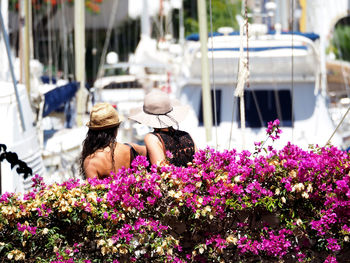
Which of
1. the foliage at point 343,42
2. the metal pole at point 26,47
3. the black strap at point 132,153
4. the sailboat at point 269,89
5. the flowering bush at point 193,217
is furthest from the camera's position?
the foliage at point 343,42

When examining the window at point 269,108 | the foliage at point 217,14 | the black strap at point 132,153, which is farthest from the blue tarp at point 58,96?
the foliage at point 217,14

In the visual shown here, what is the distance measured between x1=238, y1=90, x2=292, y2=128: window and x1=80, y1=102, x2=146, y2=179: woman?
457cm

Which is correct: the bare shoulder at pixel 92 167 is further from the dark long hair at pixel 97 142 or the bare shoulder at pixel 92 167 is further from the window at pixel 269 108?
the window at pixel 269 108

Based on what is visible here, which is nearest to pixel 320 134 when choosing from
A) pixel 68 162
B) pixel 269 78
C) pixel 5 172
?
pixel 269 78

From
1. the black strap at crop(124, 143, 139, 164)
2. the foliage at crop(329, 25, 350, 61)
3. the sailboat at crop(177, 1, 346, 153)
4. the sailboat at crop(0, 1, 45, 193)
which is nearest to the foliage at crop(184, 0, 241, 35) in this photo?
the foliage at crop(329, 25, 350, 61)

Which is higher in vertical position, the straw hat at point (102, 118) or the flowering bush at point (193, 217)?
the straw hat at point (102, 118)

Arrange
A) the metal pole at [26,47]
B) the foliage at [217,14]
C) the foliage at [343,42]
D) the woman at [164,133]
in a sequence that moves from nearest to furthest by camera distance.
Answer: the woman at [164,133] < the metal pole at [26,47] < the foliage at [217,14] < the foliage at [343,42]

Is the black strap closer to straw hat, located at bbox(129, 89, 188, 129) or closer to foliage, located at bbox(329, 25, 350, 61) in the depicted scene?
straw hat, located at bbox(129, 89, 188, 129)

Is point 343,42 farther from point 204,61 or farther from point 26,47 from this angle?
point 204,61

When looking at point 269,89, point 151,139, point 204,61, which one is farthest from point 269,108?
point 151,139

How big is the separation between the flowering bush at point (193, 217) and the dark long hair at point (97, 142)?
58cm

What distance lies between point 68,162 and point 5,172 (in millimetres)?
1943

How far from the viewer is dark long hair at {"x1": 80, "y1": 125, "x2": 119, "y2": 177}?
379cm

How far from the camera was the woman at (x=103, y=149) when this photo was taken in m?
3.75
